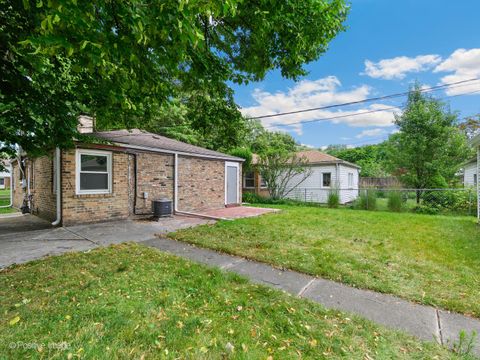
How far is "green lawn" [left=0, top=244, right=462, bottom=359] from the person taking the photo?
2080 mm

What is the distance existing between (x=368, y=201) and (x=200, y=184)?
27.4 ft

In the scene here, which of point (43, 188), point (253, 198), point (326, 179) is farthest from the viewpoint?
point (326, 179)

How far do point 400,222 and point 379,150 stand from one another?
111 feet

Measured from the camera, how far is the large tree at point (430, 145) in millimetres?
12438

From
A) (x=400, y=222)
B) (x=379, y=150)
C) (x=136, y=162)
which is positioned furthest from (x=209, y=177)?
(x=379, y=150)

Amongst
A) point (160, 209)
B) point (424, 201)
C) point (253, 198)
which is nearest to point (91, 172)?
point (160, 209)

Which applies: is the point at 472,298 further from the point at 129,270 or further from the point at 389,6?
the point at 389,6

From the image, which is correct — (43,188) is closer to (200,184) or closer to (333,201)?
(200,184)

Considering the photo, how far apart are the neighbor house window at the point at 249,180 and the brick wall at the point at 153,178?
877 centimetres

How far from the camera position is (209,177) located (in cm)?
1170

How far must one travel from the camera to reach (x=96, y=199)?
775 centimetres

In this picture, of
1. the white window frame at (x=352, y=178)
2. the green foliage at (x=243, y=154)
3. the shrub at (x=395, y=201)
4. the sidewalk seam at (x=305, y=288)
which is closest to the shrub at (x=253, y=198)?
the green foliage at (x=243, y=154)

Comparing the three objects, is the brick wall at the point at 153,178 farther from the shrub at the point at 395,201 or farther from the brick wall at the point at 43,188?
the shrub at the point at 395,201

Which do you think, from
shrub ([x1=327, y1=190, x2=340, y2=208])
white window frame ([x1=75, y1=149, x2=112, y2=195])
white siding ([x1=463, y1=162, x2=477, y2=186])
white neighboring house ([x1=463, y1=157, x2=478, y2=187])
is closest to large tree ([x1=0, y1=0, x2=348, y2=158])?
white window frame ([x1=75, y1=149, x2=112, y2=195])
